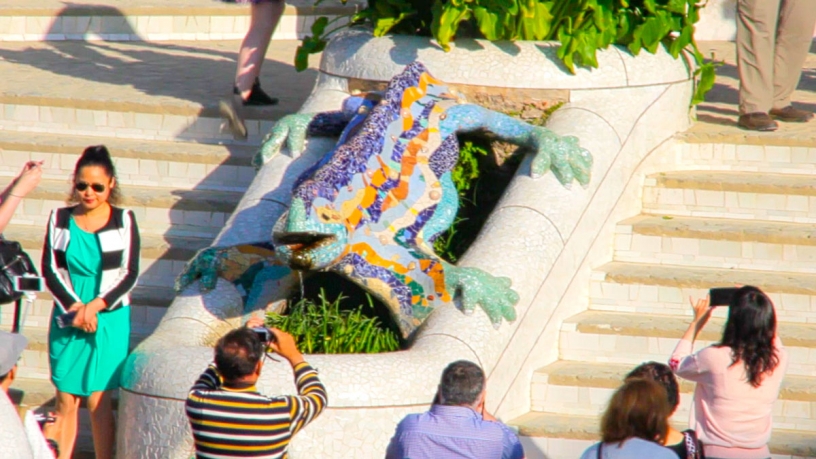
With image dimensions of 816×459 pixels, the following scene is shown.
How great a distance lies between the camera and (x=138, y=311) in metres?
7.18

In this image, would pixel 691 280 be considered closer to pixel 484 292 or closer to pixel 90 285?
pixel 484 292

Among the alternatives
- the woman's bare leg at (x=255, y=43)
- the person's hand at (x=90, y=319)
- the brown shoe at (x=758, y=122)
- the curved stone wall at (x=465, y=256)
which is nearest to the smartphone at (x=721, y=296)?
the curved stone wall at (x=465, y=256)

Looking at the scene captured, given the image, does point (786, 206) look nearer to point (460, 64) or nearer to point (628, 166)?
point (628, 166)

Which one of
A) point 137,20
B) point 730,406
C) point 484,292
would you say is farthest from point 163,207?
point 137,20

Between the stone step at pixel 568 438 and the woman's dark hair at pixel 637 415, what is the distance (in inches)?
72.4

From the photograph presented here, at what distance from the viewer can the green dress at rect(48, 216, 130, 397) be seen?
5.85 m

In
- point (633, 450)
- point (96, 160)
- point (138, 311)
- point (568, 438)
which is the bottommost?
point (138, 311)

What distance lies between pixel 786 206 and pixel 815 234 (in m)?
0.35

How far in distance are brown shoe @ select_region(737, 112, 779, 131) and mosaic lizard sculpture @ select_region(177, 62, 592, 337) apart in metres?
1.54

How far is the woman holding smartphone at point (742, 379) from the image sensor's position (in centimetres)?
494

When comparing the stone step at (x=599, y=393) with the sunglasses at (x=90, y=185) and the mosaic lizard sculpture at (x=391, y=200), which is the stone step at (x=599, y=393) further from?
the sunglasses at (x=90, y=185)

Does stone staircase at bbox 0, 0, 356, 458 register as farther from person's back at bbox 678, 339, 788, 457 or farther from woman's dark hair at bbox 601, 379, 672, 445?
woman's dark hair at bbox 601, 379, 672, 445

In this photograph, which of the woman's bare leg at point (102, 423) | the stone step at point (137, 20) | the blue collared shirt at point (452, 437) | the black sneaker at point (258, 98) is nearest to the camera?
the blue collared shirt at point (452, 437)

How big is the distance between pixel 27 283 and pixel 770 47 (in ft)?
14.9
